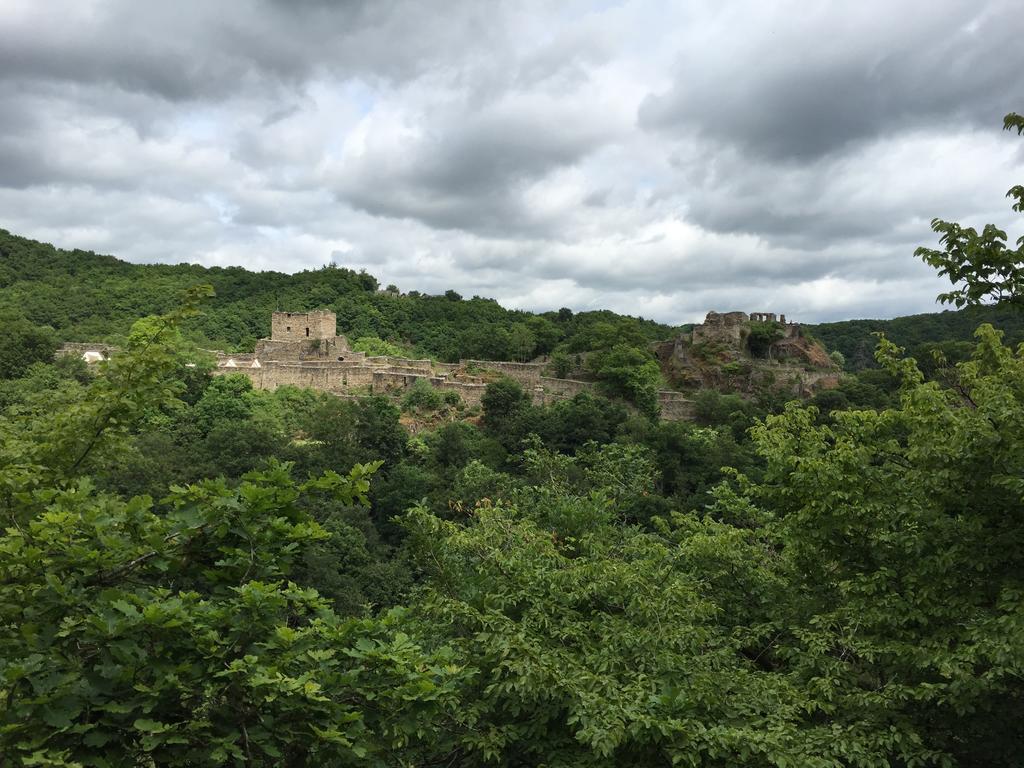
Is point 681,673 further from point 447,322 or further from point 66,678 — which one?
point 447,322

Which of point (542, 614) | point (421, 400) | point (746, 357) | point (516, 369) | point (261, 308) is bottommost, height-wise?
point (542, 614)

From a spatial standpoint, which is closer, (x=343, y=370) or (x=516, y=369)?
(x=343, y=370)

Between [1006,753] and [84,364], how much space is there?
111ft

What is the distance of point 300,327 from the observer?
4050 centimetres

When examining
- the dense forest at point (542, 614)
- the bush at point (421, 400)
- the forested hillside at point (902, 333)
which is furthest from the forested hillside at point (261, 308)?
the dense forest at point (542, 614)

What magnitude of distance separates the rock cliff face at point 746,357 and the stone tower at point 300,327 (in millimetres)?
19540

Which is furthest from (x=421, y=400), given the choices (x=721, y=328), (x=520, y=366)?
(x=721, y=328)

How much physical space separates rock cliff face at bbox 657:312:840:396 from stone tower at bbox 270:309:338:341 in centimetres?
1954

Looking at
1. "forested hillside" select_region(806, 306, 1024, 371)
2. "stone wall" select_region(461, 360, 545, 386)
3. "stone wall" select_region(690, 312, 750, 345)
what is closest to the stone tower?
"stone wall" select_region(461, 360, 545, 386)

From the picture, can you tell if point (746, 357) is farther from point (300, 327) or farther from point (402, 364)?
point (300, 327)

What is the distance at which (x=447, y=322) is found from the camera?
54.0 metres

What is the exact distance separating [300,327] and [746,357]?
82.8 ft

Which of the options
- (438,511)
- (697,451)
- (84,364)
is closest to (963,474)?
(438,511)

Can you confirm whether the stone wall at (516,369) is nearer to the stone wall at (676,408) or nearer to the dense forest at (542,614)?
the stone wall at (676,408)
